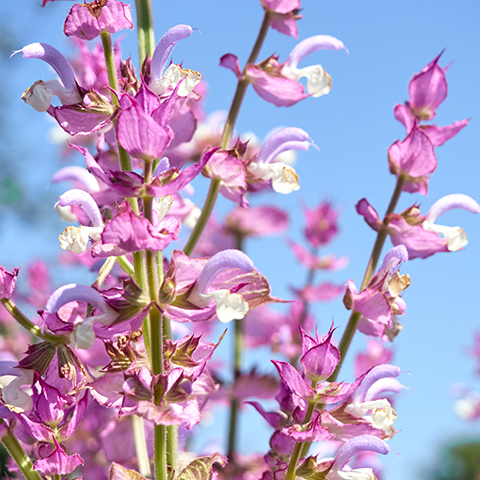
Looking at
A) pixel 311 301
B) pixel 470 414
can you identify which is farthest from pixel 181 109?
pixel 470 414

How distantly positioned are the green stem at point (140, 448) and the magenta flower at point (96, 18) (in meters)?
0.51

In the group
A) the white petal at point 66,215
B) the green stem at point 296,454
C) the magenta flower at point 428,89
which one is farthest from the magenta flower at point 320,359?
the magenta flower at point 428,89

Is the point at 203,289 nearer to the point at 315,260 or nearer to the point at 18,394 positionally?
the point at 18,394

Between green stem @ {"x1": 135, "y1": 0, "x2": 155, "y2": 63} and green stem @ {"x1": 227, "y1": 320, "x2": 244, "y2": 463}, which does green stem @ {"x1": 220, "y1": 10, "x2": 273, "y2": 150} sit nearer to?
green stem @ {"x1": 135, "y1": 0, "x2": 155, "y2": 63}

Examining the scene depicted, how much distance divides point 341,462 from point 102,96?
502 millimetres

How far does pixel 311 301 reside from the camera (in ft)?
4.50

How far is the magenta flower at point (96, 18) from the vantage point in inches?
27.0

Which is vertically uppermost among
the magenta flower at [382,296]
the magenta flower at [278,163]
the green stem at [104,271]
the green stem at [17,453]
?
the magenta flower at [278,163]

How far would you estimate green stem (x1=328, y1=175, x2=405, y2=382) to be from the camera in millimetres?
791

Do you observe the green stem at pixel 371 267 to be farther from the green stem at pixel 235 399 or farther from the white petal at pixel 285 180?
the green stem at pixel 235 399

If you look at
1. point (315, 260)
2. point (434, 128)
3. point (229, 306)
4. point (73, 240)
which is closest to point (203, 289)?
point (229, 306)

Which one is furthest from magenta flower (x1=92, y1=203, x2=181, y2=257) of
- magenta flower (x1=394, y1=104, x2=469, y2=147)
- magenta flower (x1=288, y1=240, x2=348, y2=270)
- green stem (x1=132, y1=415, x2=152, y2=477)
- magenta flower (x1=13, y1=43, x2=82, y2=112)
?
magenta flower (x1=288, y1=240, x2=348, y2=270)

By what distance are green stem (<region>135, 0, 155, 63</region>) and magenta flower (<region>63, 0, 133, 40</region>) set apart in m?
0.09

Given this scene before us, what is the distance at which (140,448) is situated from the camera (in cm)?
85
